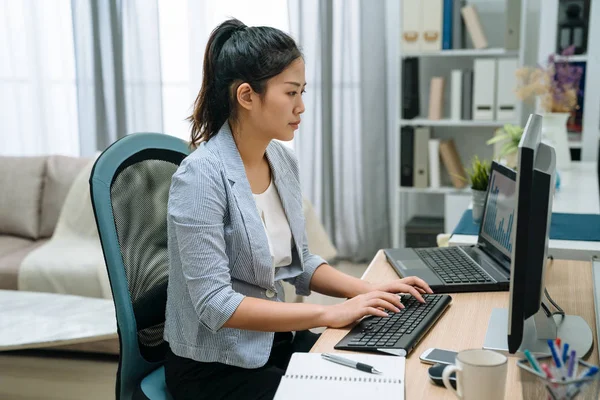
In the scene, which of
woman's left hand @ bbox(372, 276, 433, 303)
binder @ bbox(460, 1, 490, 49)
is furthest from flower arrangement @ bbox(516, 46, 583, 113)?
woman's left hand @ bbox(372, 276, 433, 303)

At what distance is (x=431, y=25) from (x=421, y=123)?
1.70ft

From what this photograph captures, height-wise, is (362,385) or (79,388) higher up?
(362,385)

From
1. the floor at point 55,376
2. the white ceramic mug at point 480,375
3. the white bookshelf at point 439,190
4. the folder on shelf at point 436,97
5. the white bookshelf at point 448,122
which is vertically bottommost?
the floor at point 55,376

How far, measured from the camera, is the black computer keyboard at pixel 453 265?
1491 millimetres

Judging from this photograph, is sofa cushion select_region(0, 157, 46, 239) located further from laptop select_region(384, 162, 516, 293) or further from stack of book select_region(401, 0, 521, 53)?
laptop select_region(384, 162, 516, 293)

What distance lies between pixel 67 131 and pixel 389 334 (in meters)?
3.71

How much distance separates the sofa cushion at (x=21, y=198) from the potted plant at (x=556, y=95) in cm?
230

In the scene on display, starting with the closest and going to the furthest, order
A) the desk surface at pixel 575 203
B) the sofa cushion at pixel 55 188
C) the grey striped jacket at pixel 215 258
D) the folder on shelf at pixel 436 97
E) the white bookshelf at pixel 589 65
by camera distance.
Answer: the grey striped jacket at pixel 215 258 → the desk surface at pixel 575 203 → the white bookshelf at pixel 589 65 → the sofa cushion at pixel 55 188 → the folder on shelf at pixel 436 97

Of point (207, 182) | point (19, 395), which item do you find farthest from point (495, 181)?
point (19, 395)

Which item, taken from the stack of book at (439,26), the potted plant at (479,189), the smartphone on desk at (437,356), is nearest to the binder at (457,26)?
the stack of book at (439,26)

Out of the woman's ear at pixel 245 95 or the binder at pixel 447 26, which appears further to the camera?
the binder at pixel 447 26

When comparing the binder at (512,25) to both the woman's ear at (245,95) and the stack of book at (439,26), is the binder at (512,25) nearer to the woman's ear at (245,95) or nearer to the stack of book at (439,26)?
the stack of book at (439,26)

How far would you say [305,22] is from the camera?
3.91 meters

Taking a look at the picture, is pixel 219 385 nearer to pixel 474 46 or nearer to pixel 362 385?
pixel 362 385
